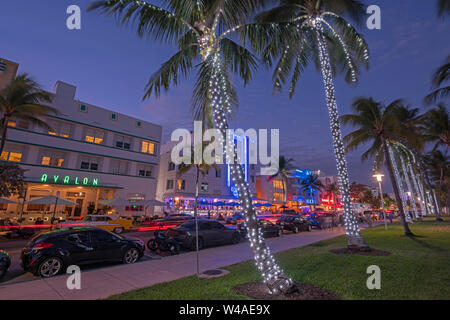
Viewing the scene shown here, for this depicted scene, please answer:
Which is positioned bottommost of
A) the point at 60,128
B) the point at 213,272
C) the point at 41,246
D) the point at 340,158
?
the point at 213,272

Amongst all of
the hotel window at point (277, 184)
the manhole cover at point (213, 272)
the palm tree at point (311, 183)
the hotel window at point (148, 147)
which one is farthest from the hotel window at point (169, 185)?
the palm tree at point (311, 183)

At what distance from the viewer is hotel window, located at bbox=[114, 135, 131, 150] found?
31.3m

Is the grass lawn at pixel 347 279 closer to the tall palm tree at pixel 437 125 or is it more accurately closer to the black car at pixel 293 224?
the black car at pixel 293 224

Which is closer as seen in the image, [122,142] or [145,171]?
[122,142]

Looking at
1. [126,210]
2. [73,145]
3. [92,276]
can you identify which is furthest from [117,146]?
[92,276]

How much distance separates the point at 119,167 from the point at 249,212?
29.8m

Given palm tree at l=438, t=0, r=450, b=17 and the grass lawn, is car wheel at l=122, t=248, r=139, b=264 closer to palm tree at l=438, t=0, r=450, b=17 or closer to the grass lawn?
the grass lawn

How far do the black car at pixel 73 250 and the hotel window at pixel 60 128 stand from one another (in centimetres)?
2353

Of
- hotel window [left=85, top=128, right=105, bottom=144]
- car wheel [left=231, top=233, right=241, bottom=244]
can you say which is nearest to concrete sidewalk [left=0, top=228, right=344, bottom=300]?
car wheel [left=231, top=233, right=241, bottom=244]

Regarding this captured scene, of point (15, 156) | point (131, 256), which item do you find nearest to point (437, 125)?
point (131, 256)

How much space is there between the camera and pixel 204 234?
12.8 meters

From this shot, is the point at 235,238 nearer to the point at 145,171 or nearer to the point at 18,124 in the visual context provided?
the point at 145,171
